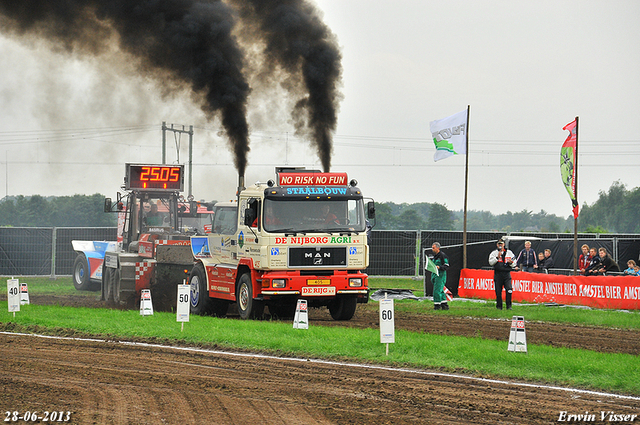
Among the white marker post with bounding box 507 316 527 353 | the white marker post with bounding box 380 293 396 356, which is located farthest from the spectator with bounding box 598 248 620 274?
the white marker post with bounding box 380 293 396 356

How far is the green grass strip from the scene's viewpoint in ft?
35.6

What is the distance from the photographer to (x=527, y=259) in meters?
25.2

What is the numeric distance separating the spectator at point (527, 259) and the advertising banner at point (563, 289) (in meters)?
1.56

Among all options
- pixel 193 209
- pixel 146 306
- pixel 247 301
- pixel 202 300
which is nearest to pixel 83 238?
pixel 193 209

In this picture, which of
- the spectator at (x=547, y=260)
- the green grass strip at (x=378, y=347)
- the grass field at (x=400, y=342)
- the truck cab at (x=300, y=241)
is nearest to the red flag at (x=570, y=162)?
the spectator at (x=547, y=260)

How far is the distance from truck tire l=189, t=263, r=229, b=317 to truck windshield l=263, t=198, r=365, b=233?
3467 millimetres

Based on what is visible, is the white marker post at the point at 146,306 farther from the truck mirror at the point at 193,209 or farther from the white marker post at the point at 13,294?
the truck mirror at the point at 193,209

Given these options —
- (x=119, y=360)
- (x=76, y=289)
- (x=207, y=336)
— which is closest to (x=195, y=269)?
(x=207, y=336)

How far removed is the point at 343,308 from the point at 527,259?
358 inches

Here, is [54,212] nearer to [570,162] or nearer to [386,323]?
[570,162]

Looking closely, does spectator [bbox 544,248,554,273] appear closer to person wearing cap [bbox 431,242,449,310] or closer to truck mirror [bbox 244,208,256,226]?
person wearing cap [bbox 431,242,449,310]

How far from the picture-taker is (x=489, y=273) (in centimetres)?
2442

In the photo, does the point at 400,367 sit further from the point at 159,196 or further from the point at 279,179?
the point at 159,196

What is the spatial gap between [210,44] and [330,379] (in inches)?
668
